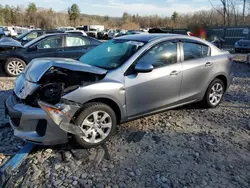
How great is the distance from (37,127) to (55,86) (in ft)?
2.07

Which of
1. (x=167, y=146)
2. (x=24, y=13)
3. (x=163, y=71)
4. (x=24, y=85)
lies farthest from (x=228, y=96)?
(x=24, y=13)

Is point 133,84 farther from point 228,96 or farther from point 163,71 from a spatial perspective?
point 228,96

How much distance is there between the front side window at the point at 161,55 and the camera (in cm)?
390

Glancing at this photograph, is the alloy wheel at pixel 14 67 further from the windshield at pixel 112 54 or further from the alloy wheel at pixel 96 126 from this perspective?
the alloy wheel at pixel 96 126

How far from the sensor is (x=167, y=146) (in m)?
3.56

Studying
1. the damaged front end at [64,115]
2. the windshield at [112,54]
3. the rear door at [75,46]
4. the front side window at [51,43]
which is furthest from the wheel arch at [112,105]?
the front side window at [51,43]

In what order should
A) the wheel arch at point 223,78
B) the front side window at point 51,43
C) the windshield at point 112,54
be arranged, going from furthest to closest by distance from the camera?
the front side window at point 51,43 < the wheel arch at point 223,78 < the windshield at point 112,54

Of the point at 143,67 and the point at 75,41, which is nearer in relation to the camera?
the point at 143,67

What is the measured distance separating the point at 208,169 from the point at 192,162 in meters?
0.22

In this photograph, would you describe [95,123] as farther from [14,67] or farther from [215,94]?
[14,67]

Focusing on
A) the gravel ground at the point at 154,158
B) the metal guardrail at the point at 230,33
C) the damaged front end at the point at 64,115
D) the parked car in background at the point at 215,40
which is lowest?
the gravel ground at the point at 154,158

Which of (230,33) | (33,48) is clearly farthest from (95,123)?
(230,33)

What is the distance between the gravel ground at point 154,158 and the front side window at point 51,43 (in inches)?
160

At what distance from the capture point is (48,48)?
26.2ft
